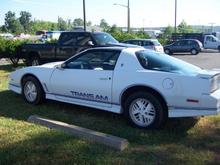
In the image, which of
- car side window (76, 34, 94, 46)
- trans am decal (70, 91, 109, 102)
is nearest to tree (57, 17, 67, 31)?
car side window (76, 34, 94, 46)

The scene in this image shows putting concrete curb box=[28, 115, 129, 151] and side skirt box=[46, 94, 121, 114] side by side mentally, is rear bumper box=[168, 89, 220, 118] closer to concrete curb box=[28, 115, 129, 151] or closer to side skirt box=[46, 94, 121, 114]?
side skirt box=[46, 94, 121, 114]

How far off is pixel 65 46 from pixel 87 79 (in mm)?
8298

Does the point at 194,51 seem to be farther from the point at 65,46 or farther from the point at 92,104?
the point at 92,104

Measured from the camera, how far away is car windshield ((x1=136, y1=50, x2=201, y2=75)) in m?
6.61

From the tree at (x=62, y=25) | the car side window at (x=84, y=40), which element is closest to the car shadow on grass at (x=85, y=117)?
the car side window at (x=84, y=40)

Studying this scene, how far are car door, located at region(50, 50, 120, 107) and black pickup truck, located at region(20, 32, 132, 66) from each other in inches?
275

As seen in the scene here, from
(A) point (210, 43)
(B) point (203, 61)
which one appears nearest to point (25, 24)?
(A) point (210, 43)

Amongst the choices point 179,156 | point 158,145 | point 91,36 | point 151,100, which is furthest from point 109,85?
point 91,36

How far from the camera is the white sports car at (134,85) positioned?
610cm

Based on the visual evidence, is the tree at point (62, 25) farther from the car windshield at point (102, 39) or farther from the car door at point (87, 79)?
the car door at point (87, 79)

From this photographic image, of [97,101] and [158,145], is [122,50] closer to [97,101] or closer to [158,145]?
[97,101]

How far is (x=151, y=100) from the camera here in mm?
6340

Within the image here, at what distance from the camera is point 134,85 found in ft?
21.4

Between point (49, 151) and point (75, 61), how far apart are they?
2779mm
